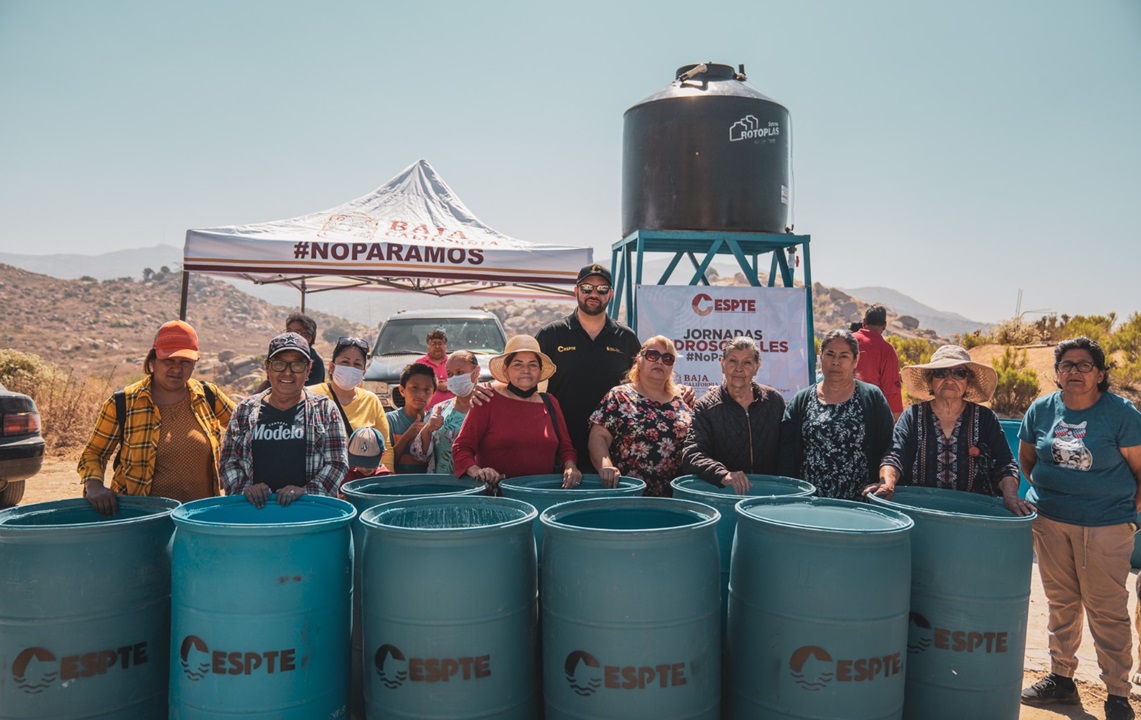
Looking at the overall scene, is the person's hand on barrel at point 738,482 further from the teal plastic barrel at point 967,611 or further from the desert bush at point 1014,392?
the desert bush at point 1014,392

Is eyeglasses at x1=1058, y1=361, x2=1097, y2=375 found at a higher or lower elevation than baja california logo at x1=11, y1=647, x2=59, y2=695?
higher

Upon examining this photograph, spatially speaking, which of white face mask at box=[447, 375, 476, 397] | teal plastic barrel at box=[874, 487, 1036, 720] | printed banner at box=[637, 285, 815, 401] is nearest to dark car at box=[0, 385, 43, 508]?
white face mask at box=[447, 375, 476, 397]

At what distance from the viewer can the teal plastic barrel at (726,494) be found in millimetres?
3424

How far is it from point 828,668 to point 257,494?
2334 mm

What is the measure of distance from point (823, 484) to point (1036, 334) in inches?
721

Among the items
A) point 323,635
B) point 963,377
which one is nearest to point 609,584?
point 323,635

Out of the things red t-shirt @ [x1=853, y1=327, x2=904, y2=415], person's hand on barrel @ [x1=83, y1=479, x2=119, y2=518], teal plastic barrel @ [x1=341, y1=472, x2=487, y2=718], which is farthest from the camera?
red t-shirt @ [x1=853, y1=327, x2=904, y2=415]

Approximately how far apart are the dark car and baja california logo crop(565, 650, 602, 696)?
494 cm

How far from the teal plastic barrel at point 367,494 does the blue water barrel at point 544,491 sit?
0.51 feet

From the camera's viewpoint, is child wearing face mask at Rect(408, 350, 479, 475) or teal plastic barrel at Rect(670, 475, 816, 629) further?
child wearing face mask at Rect(408, 350, 479, 475)

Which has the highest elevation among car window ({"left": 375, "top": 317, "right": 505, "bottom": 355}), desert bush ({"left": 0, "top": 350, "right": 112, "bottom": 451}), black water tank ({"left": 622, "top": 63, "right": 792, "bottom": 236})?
black water tank ({"left": 622, "top": 63, "right": 792, "bottom": 236})

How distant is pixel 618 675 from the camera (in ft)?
8.85

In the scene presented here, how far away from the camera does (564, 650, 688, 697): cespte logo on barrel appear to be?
2691mm

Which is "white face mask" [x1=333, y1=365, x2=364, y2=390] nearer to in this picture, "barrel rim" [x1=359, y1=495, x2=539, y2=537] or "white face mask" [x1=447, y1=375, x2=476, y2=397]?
"white face mask" [x1=447, y1=375, x2=476, y2=397]
